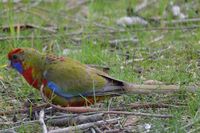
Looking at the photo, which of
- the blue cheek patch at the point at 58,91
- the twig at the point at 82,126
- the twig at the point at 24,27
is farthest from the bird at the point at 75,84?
the twig at the point at 24,27

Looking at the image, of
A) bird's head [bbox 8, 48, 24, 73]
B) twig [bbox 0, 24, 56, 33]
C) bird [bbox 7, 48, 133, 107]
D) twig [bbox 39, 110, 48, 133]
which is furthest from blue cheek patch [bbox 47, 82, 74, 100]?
twig [bbox 0, 24, 56, 33]

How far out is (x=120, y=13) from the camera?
318 inches

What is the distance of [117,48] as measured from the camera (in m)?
6.68

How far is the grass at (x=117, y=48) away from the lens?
16.1ft

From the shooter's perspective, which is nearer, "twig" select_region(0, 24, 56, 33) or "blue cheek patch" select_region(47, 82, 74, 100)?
"blue cheek patch" select_region(47, 82, 74, 100)

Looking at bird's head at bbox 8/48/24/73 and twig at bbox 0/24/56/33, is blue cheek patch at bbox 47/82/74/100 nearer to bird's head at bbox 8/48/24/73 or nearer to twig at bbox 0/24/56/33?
bird's head at bbox 8/48/24/73

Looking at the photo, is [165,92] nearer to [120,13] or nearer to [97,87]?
[97,87]

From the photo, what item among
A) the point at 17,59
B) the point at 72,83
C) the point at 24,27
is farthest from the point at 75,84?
the point at 24,27

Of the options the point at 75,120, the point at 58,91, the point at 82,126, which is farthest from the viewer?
the point at 58,91

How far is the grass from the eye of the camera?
194 inches

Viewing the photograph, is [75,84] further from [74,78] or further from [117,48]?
[117,48]

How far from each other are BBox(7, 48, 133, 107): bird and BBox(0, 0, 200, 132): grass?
0.30 m

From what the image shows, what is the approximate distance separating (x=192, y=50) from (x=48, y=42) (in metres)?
A: 1.50

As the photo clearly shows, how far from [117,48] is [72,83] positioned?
6.93ft
